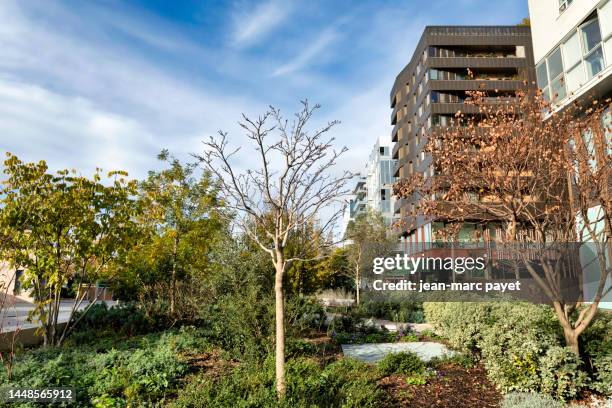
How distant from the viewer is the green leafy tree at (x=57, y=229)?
8.47 m

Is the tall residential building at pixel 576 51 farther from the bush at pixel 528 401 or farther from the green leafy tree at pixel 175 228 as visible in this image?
the green leafy tree at pixel 175 228

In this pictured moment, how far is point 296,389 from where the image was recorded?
4855 mm

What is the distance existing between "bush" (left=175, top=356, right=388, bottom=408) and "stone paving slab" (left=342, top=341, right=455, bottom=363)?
1.80 metres

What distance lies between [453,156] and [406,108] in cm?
3537

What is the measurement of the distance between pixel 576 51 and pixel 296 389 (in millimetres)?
12625

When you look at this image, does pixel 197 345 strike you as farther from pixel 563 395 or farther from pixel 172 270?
pixel 563 395

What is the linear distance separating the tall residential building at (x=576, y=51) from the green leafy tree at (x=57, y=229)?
1115 centimetres

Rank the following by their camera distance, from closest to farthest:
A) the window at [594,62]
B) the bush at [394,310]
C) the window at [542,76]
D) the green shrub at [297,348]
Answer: the green shrub at [297,348] → the window at [594,62] → the window at [542,76] → the bush at [394,310]

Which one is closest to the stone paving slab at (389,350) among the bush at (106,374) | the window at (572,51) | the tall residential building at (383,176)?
the bush at (106,374)

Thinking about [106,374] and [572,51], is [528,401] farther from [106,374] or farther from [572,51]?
[572,51]

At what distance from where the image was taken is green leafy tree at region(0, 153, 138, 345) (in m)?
8.47

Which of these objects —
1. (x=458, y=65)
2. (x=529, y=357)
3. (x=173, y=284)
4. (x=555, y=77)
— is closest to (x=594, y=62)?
(x=555, y=77)

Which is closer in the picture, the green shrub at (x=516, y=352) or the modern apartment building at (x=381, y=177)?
the green shrub at (x=516, y=352)

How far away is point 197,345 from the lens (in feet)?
28.4
